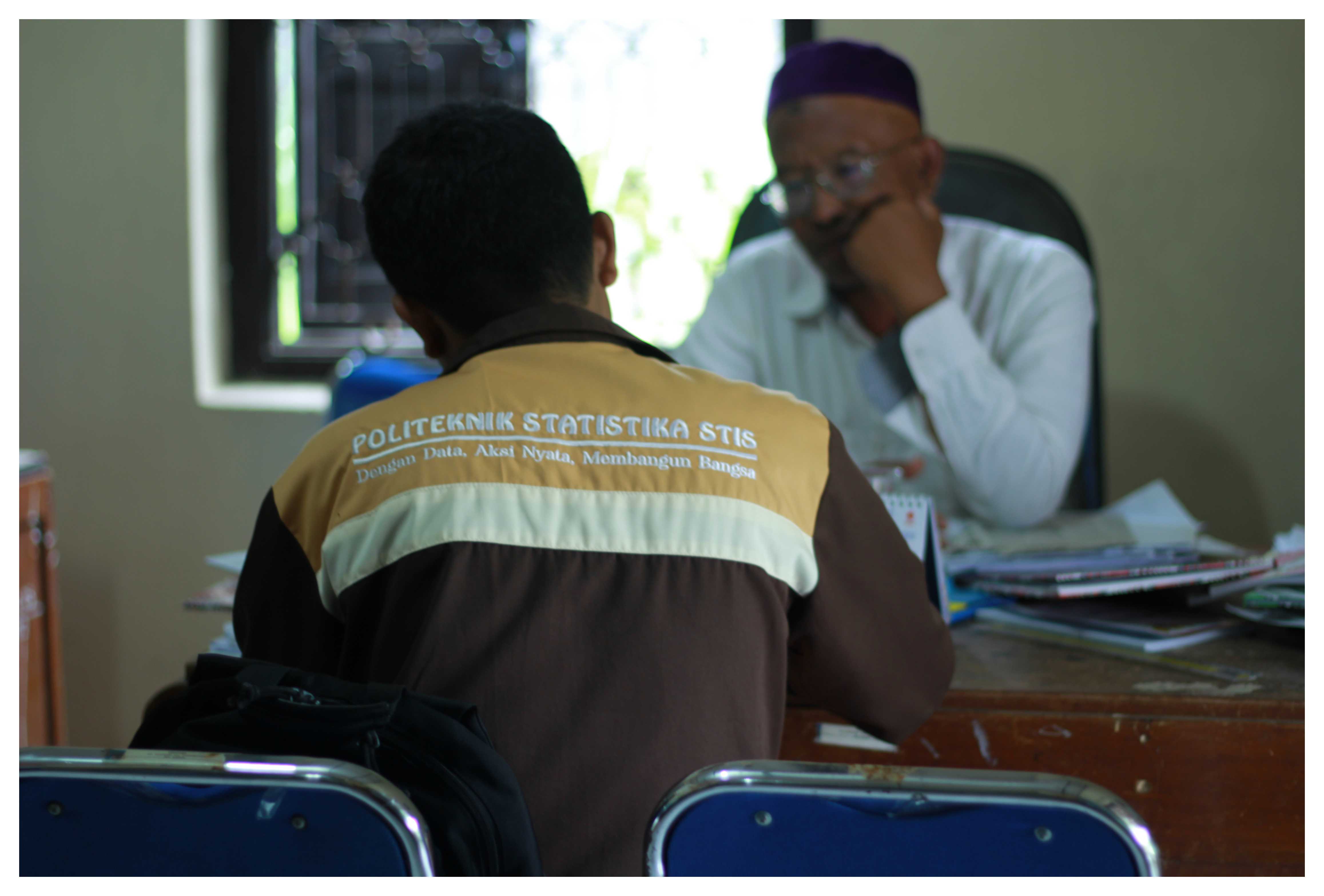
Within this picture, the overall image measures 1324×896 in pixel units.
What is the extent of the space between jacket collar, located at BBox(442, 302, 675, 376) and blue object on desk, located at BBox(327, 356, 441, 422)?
95cm

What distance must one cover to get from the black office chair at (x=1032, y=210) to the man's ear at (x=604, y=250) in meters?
1.19

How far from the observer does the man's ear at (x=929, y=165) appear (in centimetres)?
183

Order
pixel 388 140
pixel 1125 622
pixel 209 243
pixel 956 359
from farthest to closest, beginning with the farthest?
pixel 209 243
pixel 388 140
pixel 956 359
pixel 1125 622

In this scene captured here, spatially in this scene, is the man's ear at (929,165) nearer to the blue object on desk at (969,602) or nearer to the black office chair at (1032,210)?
the black office chair at (1032,210)

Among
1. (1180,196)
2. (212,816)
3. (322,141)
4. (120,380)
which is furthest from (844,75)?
(120,380)

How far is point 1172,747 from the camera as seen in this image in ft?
3.26

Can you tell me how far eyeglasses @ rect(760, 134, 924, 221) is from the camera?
176 centimetres

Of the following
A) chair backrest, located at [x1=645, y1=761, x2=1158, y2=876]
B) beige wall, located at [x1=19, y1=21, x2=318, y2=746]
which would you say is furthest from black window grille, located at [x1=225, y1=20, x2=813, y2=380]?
chair backrest, located at [x1=645, y1=761, x2=1158, y2=876]

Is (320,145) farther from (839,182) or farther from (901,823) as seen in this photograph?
(901,823)

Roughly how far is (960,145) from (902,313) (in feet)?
2.65

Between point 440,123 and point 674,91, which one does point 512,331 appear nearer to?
point 440,123

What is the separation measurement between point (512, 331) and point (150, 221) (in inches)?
82.6

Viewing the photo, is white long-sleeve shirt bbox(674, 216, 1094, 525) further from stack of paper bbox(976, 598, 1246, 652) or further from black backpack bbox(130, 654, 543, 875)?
black backpack bbox(130, 654, 543, 875)

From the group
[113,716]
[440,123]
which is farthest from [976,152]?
[113,716]
